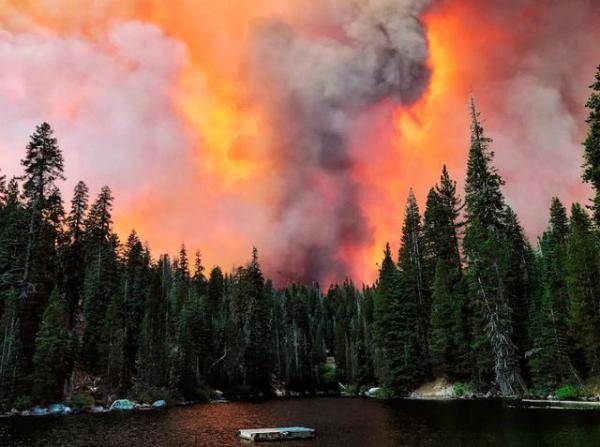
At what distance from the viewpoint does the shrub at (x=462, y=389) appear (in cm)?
6675

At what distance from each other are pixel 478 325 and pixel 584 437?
40606 mm

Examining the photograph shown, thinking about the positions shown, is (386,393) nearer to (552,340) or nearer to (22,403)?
(552,340)

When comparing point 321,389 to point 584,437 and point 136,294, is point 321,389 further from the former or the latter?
point 584,437

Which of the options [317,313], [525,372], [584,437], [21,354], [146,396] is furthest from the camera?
[317,313]

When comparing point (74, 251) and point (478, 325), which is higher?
point (74, 251)

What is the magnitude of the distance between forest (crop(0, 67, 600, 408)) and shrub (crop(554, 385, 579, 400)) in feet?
2.80

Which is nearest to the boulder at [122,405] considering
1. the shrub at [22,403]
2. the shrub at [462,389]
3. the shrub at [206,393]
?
the shrub at [22,403]

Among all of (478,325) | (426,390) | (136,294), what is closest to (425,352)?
(426,390)

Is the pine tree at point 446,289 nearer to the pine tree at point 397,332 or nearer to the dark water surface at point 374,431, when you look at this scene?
the pine tree at point 397,332

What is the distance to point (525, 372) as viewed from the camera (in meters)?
64.0

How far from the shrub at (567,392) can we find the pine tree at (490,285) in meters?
7.29

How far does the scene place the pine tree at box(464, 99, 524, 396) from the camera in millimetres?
60031

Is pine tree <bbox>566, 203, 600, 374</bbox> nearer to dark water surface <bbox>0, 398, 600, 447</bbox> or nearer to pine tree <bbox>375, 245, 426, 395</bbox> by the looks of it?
dark water surface <bbox>0, 398, 600, 447</bbox>

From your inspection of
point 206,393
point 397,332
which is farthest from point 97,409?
point 397,332
